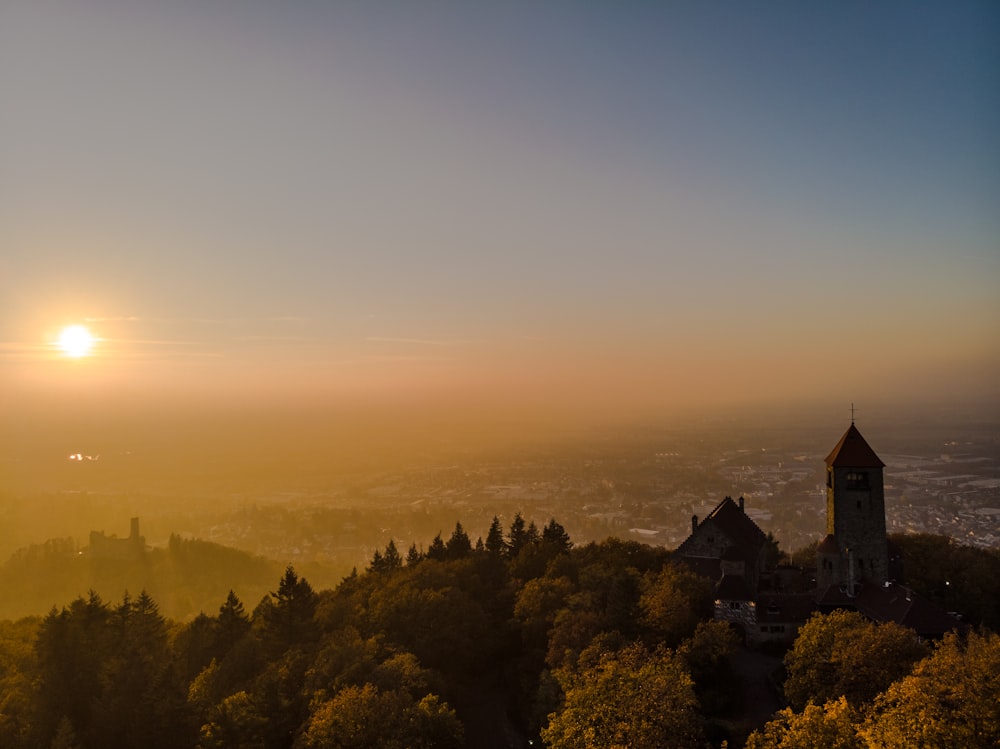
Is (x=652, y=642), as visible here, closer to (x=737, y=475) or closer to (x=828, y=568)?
(x=828, y=568)

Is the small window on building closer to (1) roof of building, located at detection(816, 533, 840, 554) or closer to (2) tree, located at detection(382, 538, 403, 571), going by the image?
(1) roof of building, located at detection(816, 533, 840, 554)

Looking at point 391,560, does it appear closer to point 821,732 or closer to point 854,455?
point 854,455

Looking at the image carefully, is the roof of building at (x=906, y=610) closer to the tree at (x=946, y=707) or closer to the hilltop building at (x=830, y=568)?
the hilltop building at (x=830, y=568)

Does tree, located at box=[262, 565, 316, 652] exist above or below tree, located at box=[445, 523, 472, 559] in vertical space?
below

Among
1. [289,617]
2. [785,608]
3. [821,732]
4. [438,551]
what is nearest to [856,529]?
[785,608]

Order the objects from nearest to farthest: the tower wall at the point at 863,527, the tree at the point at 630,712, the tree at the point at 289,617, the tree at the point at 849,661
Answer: the tree at the point at 630,712 → the tree at the point at 849,661 → the tower wall at the point at 863,527 → the tree at the point at 289,617

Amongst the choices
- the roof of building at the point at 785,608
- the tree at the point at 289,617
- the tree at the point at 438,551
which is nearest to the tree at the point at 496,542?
the tree at the point at 438,551

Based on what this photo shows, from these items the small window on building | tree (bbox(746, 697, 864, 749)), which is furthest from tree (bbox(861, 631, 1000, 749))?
the small window on building
